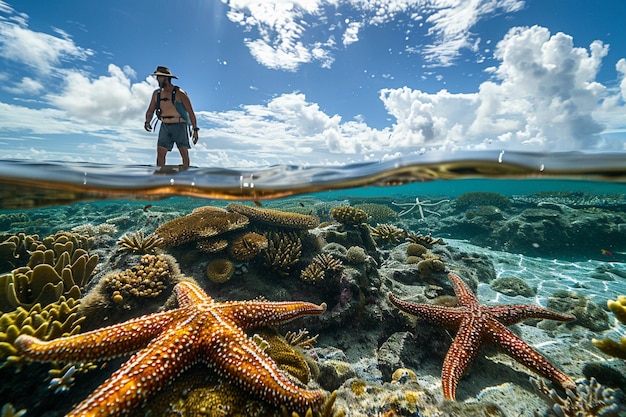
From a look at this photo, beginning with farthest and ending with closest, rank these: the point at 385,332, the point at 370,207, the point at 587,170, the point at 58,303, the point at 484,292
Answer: the point at 370,207, the point at 587,170, the point at 484,292, the point at 385,332, the point at 58,303

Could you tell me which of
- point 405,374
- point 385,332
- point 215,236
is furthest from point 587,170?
point 215,236

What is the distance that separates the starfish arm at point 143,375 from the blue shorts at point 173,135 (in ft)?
22.3

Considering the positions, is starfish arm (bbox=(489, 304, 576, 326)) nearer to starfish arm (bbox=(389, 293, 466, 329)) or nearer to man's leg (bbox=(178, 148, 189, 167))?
starfish arm (bbox=(389, 293, 466, 329))

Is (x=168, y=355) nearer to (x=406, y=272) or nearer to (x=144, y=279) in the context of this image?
(x=144, y=279)

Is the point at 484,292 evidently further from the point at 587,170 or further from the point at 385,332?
the point at 587,170

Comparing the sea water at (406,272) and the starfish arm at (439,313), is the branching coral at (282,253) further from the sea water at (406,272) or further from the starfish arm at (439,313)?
the starfish arm at (439,313)

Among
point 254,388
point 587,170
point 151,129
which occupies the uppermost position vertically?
point 151,129

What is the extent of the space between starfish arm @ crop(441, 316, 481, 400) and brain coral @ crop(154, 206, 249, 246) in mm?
5667

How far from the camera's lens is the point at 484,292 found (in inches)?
358

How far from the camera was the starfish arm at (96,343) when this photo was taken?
2.54 meters

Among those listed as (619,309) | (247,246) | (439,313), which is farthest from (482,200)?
(247,246)

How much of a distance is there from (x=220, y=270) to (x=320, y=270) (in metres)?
2.51

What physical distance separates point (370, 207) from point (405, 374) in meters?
16.4

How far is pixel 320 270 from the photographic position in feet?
20.5
